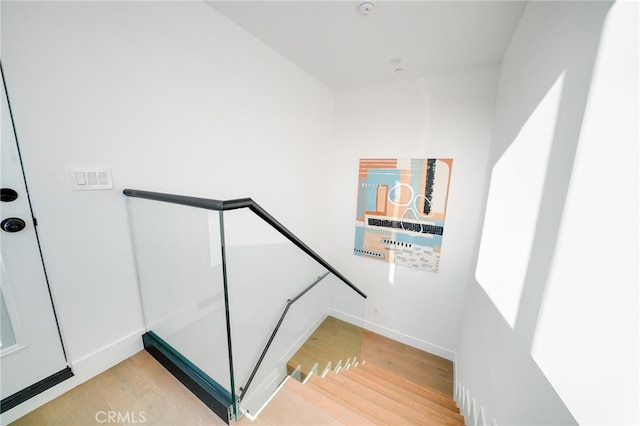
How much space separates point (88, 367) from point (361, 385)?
6.63ft

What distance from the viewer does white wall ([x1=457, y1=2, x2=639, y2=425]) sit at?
1.77 ft

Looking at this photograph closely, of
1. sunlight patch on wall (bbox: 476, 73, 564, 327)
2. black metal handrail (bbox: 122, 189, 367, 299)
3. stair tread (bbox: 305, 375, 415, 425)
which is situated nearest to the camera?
black metal handrail (bbox: 122, 189, 367, 299)

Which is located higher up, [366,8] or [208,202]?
[366,8]

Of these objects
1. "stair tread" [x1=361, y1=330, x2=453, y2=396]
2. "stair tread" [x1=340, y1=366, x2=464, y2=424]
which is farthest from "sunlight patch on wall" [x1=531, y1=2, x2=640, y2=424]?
"stair tread" [x1=361, y1=330, x2=453, y2=396]

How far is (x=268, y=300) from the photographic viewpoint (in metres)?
1.93

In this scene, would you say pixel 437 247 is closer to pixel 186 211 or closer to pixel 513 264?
pixel 513 264

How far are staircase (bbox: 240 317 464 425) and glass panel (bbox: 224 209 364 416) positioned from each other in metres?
0.13

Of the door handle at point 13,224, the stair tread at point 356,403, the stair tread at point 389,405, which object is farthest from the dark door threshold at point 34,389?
the stair tread at point 389,405

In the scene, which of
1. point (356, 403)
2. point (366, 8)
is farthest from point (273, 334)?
point (366, 8)

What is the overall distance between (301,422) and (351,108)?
316cm

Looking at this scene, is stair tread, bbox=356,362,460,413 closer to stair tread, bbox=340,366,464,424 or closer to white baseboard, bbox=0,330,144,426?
stair tread, bbox=340,366,464,424

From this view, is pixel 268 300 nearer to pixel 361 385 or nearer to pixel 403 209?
pixel 361 385

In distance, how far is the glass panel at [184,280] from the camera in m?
1.06

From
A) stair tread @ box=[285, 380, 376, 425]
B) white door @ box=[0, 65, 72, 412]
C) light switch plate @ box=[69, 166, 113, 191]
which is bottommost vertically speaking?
stair tread @ box=[285, 380, 376, 425]
